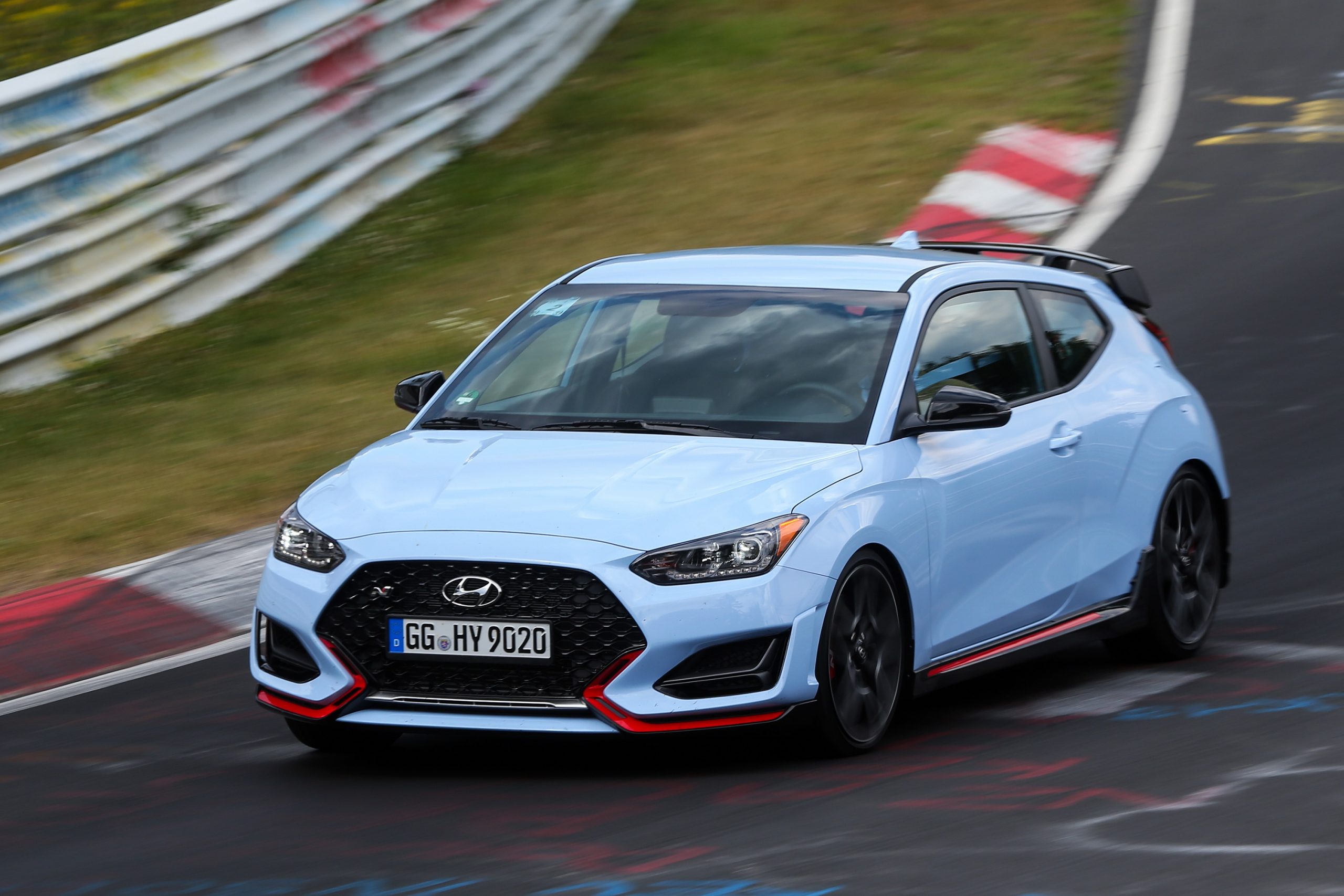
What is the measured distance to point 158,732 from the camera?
22.6 ft

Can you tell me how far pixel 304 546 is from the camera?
6.07m

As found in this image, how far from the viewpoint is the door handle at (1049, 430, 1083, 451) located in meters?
7.05

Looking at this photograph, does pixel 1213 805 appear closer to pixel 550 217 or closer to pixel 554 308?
pixel 554 308

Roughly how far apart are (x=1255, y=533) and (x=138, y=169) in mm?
6875

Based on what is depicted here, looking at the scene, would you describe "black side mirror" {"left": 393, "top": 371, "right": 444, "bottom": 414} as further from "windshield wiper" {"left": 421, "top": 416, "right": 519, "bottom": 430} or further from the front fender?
the front fender

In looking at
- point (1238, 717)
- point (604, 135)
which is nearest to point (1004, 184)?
point (604, 135)

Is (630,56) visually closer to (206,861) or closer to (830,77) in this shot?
(830,77)

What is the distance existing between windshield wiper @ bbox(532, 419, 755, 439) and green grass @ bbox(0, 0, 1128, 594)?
3.33 metres

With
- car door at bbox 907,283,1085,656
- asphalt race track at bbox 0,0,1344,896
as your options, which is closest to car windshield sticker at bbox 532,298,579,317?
car door at bbox 907,283,1085,656

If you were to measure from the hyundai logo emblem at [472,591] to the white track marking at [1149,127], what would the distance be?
8.01 meters

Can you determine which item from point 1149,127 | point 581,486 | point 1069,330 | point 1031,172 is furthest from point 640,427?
point 1149,127

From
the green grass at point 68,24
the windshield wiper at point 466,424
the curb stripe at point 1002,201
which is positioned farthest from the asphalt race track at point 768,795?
the green grass at point 68,24

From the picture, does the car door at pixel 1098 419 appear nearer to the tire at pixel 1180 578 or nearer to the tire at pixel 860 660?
the tire at pixel 1180 578

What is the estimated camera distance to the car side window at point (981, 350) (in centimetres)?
680
